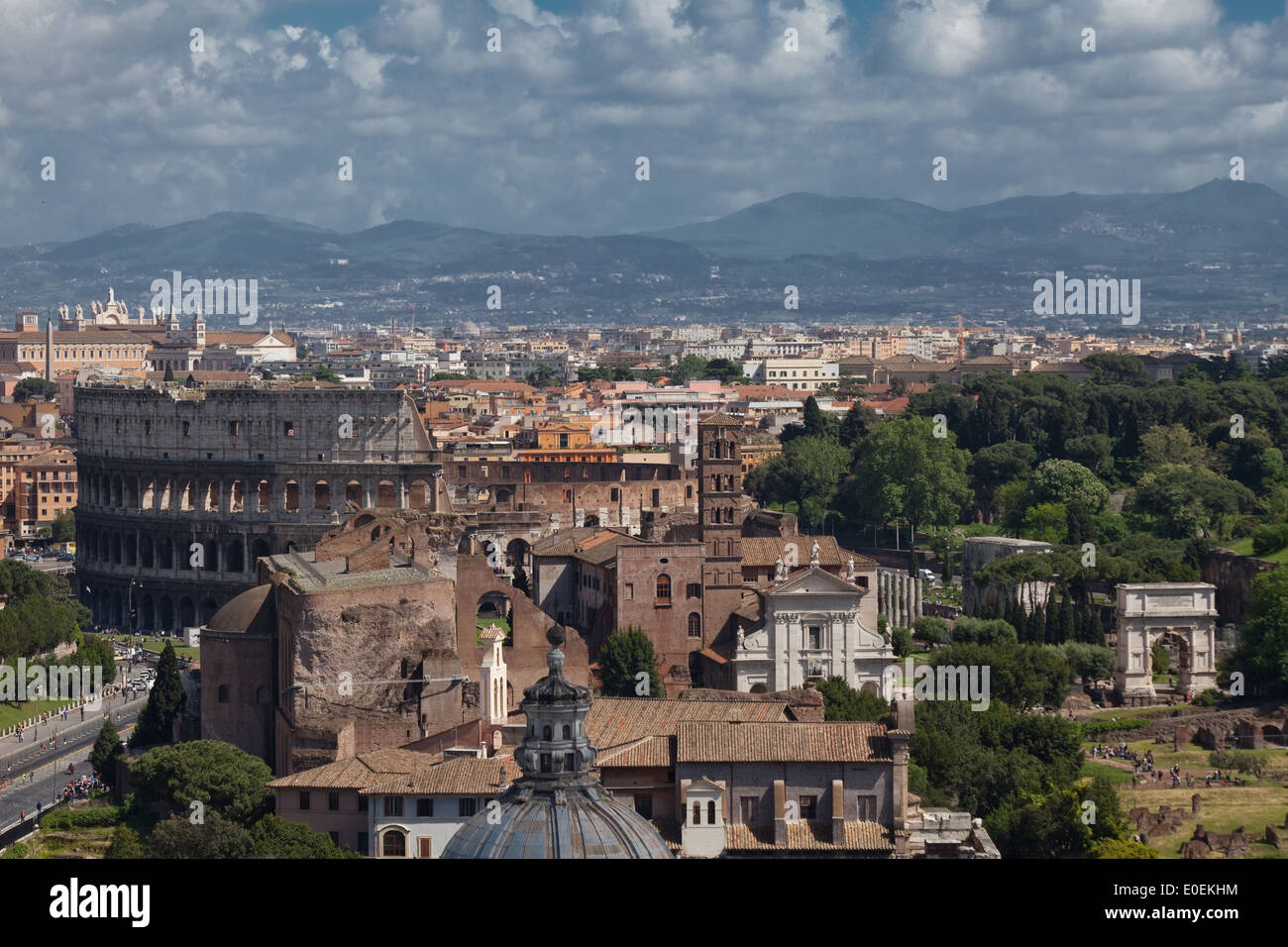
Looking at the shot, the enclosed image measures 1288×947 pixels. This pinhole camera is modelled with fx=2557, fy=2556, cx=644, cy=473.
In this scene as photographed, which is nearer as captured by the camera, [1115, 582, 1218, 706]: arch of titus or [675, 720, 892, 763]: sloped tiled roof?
[675, 720, 892, 763]: sloped tiled roof

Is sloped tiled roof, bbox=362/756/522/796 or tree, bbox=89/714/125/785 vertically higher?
sloped tiled roof, bbox=362/756/522/796

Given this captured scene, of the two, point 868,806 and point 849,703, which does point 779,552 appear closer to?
point 849,703

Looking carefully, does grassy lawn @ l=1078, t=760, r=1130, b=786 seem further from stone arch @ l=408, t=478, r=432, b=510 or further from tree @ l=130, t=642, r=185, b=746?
stone arch @ l=408, t=478, r=432, b=510

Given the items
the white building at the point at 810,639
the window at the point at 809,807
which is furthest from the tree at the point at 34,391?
the window at the point at 809,807

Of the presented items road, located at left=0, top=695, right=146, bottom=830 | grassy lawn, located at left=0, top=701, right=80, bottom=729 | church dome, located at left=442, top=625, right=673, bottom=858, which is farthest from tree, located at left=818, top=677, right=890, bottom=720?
church dome, located at left=442, top=625, right=673, bottom=858
